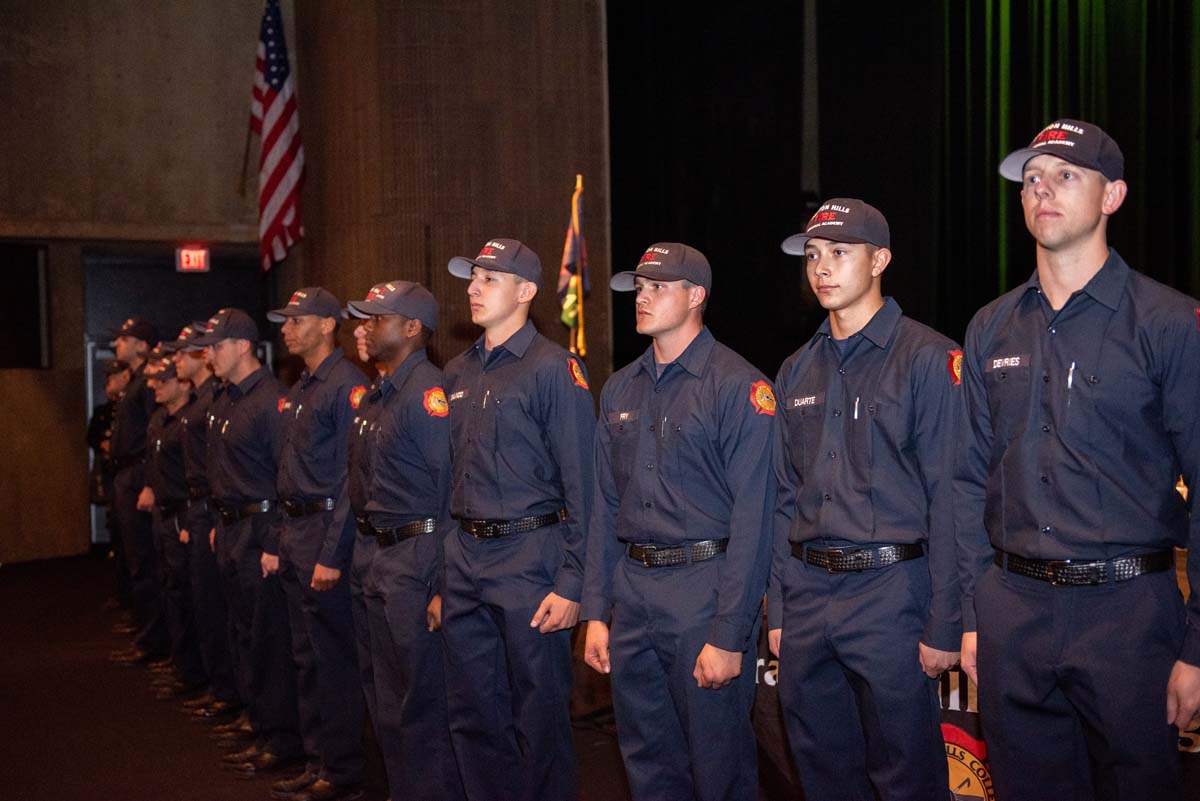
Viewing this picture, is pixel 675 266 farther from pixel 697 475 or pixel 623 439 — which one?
pixel 697 475

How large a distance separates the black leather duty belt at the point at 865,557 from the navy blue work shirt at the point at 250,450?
3.27m

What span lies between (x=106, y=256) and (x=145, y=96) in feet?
7.77

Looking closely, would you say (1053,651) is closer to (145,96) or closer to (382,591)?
(382,591)

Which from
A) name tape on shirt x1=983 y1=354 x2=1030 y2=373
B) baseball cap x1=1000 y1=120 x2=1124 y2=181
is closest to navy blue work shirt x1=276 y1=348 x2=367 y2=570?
name tape on shirt x1=983 y1=354 x2=1030 y2=373

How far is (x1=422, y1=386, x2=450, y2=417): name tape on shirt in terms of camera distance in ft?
14.5

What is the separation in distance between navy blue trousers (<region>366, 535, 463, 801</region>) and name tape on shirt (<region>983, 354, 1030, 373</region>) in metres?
2.20

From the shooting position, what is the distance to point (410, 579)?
14.2ft

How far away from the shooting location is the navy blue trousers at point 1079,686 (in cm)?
248

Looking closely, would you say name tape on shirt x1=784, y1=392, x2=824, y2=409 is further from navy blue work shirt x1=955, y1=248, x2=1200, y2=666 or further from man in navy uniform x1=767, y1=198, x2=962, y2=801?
navy blue work shirt x1=955, y1=248, x2=1200, y2=666

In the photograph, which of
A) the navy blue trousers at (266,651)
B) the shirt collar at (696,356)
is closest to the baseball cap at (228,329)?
the navy blue trousers at (266,651)

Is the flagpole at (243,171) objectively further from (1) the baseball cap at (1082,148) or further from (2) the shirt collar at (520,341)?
(1) the baseball cap at (1082,148)

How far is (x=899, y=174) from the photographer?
658 centimetres

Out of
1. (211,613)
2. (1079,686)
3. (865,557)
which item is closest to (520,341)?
(865,557)

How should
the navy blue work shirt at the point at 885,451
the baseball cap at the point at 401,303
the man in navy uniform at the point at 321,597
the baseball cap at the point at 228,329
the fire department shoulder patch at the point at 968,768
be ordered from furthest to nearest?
1. the baseball cap at the point at 228,329
2. the man in navy uniform at the point at 321,597
3. the baseball cap at the point at 401,303
4. the fire department shoulder patch at the point at 968,768
5. the navy blue work shirt at the point at 885,451
